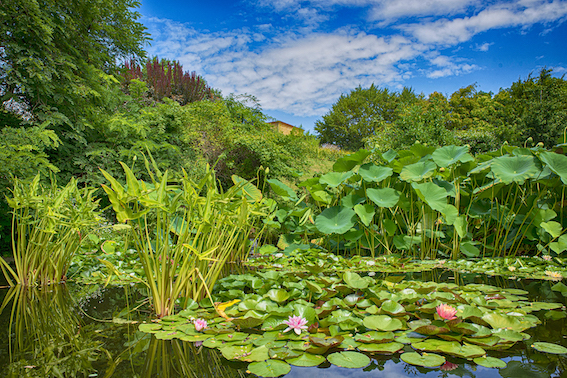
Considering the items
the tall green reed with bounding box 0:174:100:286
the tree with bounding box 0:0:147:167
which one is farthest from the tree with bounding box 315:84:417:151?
the tall green reed with bounding box 0:174:100:286

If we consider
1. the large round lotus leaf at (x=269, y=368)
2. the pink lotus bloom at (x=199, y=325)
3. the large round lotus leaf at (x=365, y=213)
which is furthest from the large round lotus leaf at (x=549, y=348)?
the large round lotus leaf at (x=365, y=213)

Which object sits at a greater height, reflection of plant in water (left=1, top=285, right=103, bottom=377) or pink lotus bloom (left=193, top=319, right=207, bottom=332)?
pink lotus bloom (left=193, top=319, right=207, bottom=332)

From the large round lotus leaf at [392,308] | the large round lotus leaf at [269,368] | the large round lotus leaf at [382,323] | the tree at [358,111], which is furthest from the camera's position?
the tree at [358,111]

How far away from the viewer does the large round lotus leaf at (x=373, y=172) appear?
302cm

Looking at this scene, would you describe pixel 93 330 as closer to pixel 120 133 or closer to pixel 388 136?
pixel 120 133

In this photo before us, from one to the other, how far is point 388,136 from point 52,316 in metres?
5.87

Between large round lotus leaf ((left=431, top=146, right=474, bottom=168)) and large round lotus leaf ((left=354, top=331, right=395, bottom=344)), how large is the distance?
87.1 inches

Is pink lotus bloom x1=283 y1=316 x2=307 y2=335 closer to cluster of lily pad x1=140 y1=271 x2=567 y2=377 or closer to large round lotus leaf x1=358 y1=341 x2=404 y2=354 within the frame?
cluster of lily pad x1=140 y1=271 x2=567 y2=377

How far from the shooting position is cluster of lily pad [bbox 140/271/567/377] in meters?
1.00

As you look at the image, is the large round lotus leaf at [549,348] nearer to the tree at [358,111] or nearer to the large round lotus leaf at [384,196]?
the large round lotus leaf at [384,196]

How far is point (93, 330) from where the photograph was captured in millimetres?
1300

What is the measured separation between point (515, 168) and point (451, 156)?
54 cm

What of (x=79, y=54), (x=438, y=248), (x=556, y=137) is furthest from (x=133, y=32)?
(x=556, y=137)

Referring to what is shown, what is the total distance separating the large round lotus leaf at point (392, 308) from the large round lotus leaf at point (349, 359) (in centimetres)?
31
